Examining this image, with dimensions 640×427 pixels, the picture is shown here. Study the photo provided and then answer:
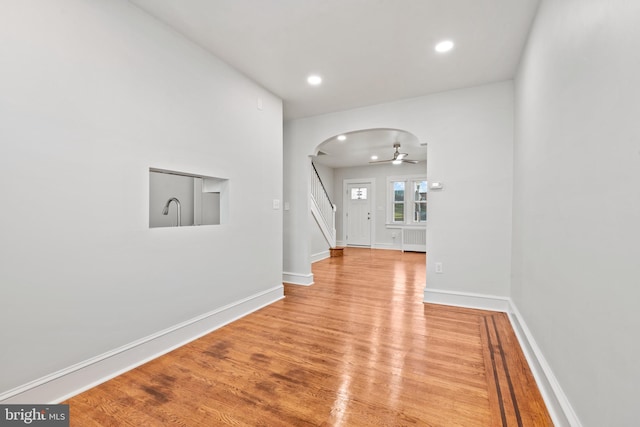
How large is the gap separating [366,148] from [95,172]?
5690 mm

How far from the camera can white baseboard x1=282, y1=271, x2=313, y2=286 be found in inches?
177

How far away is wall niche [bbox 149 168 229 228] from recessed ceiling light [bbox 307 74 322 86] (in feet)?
5.06

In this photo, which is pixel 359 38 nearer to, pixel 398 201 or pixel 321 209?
pixel 321 209

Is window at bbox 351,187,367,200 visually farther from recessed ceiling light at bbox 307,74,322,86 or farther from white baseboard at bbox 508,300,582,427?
white baseboard at bbox 508,300,582,427

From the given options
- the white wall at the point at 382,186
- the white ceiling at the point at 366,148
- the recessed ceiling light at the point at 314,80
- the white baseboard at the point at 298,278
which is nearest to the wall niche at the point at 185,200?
the recessed ceiling light at the point at 314,80

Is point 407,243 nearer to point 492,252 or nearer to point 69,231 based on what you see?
point 492,252

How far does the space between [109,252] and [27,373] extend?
2.51 feet

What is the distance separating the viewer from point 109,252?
198 cm

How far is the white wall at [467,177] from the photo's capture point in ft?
10.9

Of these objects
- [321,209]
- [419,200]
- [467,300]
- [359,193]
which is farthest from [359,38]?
[359,193]

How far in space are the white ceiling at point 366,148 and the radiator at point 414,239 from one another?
2.07m

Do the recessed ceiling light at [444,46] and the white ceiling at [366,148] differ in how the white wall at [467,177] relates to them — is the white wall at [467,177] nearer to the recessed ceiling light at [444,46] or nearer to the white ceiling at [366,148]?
the recessed ceiling light at [444,46]

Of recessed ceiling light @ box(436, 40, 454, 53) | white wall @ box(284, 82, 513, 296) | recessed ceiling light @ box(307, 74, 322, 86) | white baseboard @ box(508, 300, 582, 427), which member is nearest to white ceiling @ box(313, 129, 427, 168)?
white wall @ box(284, 82, 513, 296)

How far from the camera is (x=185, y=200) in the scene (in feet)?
10.5
